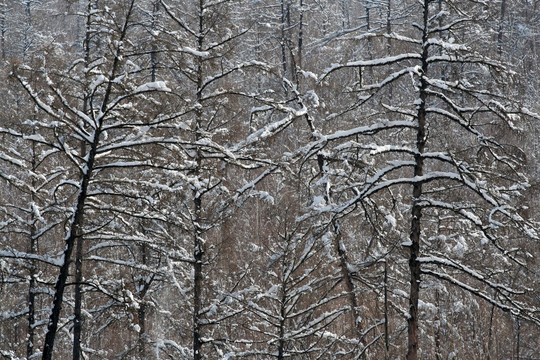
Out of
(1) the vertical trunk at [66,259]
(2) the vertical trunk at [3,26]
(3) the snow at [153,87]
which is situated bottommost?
(1) the vertical trunk at [66,259]

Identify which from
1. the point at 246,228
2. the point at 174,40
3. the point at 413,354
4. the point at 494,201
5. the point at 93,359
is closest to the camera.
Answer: the point at 494,201

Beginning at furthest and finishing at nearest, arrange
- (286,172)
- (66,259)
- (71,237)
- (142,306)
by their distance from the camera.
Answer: (142,306), (286,172), (66,259), (71,237)

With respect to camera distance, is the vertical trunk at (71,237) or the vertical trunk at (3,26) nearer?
the vertical trunk at (71,237)

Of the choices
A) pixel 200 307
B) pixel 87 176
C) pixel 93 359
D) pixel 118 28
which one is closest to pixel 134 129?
pixel 87 176

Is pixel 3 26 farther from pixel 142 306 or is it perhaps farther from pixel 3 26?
pixel 142 306

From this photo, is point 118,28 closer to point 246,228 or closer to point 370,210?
point 370,210

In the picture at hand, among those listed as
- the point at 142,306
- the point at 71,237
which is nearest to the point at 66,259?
the point at 71,237

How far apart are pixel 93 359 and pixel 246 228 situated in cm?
947

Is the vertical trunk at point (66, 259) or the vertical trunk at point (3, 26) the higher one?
the vertical trunk at point (3, 26)

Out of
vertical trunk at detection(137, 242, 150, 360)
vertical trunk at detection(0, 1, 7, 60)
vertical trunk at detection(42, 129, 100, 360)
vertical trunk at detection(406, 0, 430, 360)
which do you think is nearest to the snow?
vertical trunk at detection(42, 129, 100, 360)

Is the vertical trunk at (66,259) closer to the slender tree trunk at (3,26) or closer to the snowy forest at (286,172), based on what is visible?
the snowy forest at (286,172)

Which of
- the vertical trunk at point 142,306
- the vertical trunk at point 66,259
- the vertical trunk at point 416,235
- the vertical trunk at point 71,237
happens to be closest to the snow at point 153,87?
the vertical trunk at point 71,237

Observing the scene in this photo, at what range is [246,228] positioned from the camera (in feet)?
80.6

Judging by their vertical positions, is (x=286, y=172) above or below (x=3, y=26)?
below
